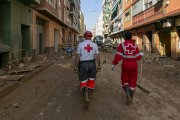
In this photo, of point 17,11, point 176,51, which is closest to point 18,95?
point 17,11

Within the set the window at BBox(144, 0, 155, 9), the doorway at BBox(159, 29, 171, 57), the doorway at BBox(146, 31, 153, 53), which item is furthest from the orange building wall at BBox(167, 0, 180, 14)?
the doorway at BBox(146, 31, 153, 53)

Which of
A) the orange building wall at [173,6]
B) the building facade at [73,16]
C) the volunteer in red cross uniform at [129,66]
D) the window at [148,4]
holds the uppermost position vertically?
the building facade at [73,16]

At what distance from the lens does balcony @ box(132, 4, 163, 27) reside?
2662 cm

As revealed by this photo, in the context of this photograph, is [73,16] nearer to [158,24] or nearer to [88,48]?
[158,24]

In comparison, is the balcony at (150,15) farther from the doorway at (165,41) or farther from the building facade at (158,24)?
the doorway at (165,41)

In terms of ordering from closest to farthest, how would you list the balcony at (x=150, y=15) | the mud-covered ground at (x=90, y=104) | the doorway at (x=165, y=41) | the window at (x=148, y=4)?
the mud-covered ground at (x=90, y=104) < the balcony at (x=150, y=15) < the doorway at (x=165, y=41) < the window at (x=148, y=4)

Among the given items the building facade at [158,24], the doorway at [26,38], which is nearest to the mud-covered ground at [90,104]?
the doorway at [26,38]

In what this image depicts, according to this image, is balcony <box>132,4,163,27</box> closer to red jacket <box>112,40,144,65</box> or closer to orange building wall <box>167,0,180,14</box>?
orange building wall <box>167,0,180,14</box>

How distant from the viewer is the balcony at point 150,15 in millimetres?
26625

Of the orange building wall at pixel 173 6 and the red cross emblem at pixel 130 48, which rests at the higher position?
the orange building wall at pixel 173 6

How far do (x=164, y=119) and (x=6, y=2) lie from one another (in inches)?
501

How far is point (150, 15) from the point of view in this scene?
99.2ft

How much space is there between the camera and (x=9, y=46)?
53.4 ft

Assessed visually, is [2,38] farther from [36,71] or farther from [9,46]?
[36,71]
